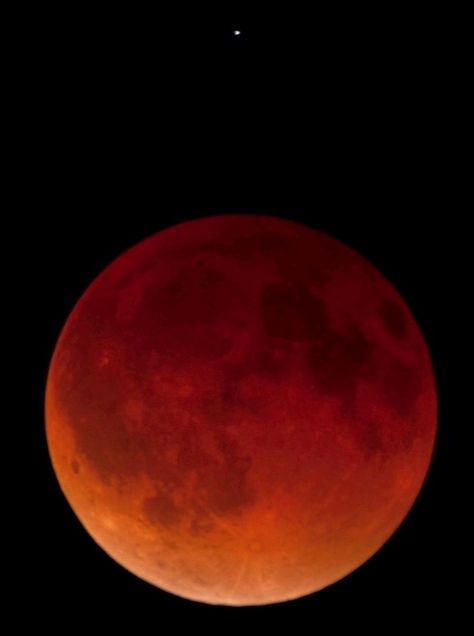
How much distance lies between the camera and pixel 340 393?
7680mm

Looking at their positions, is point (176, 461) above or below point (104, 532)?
above

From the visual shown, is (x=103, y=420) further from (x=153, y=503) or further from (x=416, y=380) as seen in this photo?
(x=416, y=380)

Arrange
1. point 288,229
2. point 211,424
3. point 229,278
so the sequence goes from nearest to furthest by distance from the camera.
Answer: point 211,424 < point 229,278 < point 288,229

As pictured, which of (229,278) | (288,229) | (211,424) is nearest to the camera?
(211,424)

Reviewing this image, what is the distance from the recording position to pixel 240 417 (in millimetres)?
7469

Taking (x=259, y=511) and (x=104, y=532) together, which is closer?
(x=259, y=511)

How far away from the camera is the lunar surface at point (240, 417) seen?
7520 mm

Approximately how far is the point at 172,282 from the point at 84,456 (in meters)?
1.57

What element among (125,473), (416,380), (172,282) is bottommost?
(125,473)

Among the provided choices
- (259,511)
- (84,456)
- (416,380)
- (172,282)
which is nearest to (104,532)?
(84,456)

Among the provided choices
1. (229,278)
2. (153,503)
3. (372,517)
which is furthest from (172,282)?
(372,517)

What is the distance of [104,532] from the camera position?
8.30 meters

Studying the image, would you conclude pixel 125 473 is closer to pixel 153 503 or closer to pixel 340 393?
pixel 153 503

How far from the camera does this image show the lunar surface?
7.52 metres
